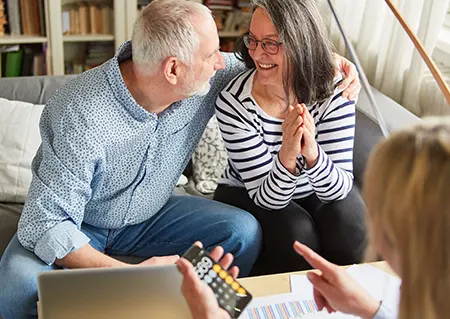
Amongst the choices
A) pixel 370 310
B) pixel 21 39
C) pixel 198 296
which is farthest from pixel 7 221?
pixel 21 39

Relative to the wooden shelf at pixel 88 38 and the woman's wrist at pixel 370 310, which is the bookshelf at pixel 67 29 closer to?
the wooden shelf at pixel 88 38

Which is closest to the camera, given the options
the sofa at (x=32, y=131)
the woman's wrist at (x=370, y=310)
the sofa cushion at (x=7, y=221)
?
the woman's wrist at (x=370, y=310)

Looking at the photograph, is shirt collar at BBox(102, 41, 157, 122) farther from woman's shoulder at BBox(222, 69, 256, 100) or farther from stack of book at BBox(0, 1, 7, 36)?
stack of book at BBox(0, 1, 7, 36)

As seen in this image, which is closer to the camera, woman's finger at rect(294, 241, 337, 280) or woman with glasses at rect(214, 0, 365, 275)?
woman's finger at rect(294, 241, 337, 280)

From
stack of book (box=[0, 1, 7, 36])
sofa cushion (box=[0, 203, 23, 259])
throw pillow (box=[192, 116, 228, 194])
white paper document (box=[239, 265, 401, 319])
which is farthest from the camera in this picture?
stack of book (box=[0, 1, 7, 36])

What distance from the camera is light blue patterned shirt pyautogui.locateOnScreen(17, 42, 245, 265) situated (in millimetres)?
1510

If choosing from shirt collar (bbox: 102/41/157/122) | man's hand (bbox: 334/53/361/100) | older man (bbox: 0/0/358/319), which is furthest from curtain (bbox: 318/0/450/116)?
shirt collar (bbox: 102/41/157/122)

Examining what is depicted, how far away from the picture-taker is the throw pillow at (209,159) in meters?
2.16

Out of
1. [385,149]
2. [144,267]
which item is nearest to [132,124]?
[144,267]

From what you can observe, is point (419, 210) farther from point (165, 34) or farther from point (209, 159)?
point (209, 159)

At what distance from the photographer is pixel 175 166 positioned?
1.77 meters

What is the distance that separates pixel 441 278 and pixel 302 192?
3.73ft

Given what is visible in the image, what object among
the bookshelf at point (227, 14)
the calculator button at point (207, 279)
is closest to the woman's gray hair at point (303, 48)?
the calculator button at point (207, 279)

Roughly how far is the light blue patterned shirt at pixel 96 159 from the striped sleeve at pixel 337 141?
354 mm
